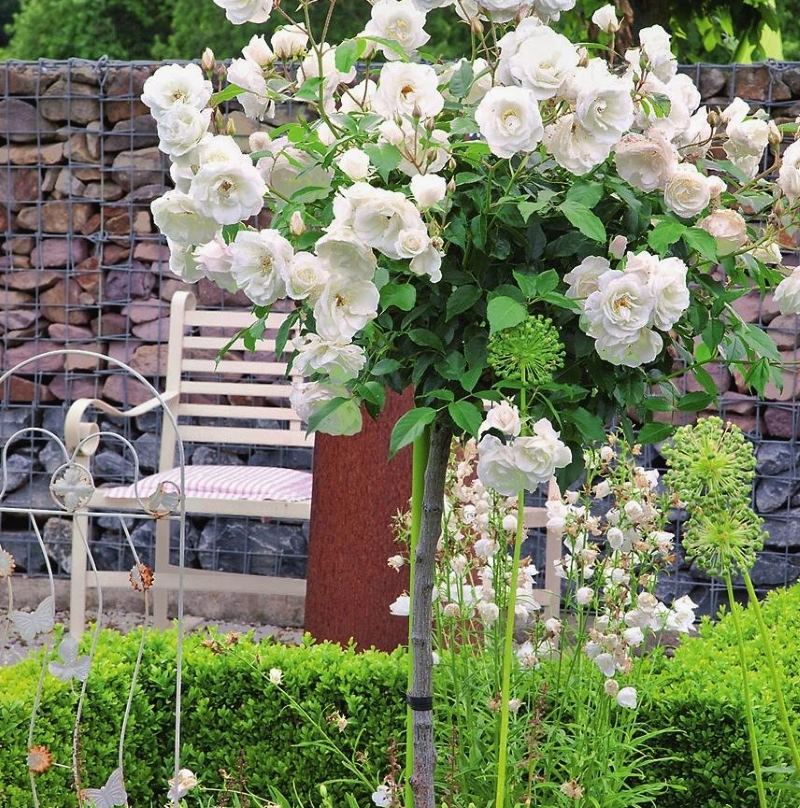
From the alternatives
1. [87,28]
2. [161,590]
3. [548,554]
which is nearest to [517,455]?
[548,554]

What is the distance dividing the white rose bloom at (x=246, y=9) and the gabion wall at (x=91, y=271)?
10.1 feet

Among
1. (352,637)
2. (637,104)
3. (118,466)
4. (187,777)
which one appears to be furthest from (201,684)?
(118,466)

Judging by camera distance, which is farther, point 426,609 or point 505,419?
point 426,609

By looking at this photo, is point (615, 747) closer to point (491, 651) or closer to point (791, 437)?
point (491, 651)

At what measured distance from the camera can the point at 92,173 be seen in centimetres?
459

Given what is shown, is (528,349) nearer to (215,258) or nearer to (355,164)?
(355,164)

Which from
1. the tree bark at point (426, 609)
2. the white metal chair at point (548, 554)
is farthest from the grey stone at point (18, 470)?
the tree bark at point (426, 609)

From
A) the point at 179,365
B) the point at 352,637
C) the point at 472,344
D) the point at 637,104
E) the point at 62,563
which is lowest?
the point at 62,563

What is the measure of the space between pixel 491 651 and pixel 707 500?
0.66m

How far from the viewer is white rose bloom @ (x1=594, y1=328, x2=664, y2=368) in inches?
51.9

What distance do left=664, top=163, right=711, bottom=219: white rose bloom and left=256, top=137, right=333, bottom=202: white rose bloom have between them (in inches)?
15.7

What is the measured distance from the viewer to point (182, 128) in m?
1.35

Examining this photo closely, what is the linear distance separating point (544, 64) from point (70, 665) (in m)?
1.06

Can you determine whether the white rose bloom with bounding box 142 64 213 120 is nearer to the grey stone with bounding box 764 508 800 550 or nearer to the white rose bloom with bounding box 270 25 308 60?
the white rose bloom with bounding box 270 25 308 60
